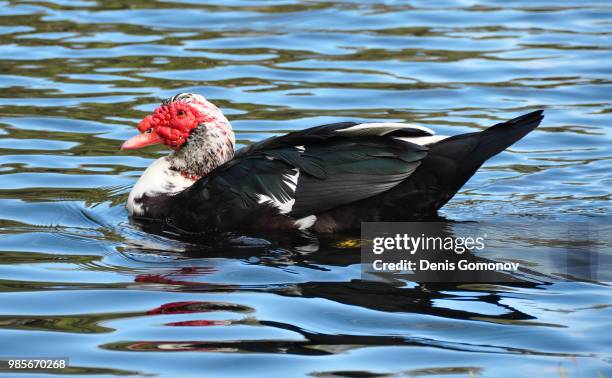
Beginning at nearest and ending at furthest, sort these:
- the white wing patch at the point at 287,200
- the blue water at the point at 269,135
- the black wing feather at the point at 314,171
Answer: the blue water at the point at 269,135 < the black wing feather at the point at 314,171 < the white wing patch at the point at 287,200

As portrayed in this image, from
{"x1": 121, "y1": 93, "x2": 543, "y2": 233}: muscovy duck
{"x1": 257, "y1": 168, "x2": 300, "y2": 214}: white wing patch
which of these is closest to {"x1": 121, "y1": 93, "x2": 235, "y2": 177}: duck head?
{"x1": 121, "y1": 93, "x2": 543, "y2": 233}: muscovy duck

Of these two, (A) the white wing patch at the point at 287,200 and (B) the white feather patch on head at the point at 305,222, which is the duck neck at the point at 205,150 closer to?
(A) the white wing patch at the point at 287,200

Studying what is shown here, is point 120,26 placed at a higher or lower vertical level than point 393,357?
higher

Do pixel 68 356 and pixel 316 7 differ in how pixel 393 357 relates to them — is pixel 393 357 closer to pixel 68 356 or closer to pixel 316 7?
pixel 68 356

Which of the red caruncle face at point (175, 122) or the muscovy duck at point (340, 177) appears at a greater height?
the red caruncle face at point (175, 122)

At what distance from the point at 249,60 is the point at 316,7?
221 centimetres

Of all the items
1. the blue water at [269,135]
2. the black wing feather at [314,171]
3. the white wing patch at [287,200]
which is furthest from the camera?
the white wing patch at [287,200]

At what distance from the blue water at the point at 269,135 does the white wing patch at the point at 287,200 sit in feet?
0.91

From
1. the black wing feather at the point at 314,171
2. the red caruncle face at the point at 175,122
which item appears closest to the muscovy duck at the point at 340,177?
the black wing feather at the point at 314,171

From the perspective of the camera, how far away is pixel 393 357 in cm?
567

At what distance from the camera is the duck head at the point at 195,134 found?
8.67m

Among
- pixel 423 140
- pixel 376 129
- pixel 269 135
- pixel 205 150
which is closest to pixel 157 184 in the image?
pixel 205 150

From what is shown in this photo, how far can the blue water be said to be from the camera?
587cm

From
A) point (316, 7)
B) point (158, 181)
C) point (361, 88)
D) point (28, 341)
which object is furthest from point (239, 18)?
point (28, 341)
